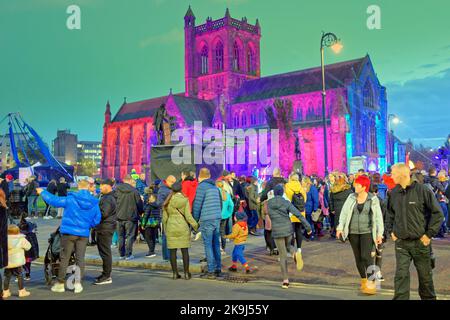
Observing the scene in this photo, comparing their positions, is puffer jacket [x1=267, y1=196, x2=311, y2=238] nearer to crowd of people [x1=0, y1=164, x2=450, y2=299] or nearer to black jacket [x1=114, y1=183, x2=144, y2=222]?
crowd of people [x1=0, y1=164, x2=450, y2=299]

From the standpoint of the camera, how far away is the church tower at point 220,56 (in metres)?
84.8

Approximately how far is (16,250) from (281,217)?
4.38 meters

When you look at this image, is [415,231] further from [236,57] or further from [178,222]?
[236,57]

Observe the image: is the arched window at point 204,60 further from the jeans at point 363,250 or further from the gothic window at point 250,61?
the jeans at point 363,250

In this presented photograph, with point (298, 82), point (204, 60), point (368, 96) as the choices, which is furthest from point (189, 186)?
point (204, 60)

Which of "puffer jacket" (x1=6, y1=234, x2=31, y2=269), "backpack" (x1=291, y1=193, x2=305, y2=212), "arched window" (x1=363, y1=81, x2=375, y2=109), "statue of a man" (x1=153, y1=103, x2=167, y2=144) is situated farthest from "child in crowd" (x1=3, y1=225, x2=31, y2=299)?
"arched window" (x1=363, y1=81, x2=375, y2=109)

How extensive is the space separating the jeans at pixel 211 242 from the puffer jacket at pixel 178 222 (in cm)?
36

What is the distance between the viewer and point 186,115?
258 ft

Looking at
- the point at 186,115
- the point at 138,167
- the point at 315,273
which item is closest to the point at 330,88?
the point at 186,115

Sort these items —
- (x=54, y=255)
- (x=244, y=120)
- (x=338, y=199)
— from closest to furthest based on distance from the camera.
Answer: (x=54, y=255) → (x=338, y=199) → (x=244, y=120)

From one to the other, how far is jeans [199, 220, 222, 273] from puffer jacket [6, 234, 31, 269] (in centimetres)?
321

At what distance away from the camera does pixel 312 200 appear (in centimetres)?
1477

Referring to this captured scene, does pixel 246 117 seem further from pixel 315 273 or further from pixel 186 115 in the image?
pixel 315 273
